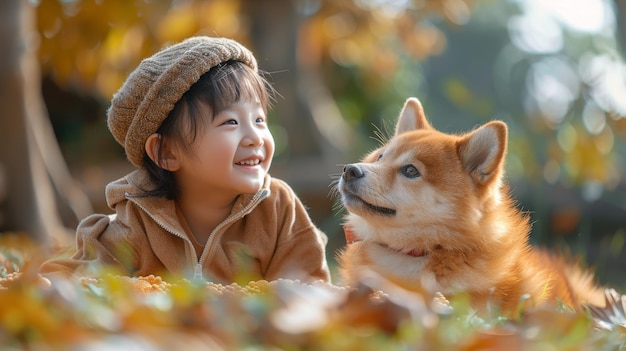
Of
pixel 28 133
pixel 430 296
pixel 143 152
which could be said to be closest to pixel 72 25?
pixel 28 133

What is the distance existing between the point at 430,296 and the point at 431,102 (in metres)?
11.9

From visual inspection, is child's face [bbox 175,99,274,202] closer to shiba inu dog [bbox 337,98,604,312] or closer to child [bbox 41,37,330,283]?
child [bbox 41,37,330,283]

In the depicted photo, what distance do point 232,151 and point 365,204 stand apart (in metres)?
0.49

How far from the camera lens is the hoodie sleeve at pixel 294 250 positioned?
2.57 metres

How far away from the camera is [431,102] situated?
13.0m

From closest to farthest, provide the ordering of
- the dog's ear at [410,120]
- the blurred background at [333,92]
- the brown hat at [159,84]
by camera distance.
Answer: the brown hat at [159,84]
the dog's ear at [410,120]
the blurred background at [333,92]

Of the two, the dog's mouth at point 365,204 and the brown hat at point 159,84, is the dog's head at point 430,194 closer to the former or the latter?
the dog's mouth at point 365,204

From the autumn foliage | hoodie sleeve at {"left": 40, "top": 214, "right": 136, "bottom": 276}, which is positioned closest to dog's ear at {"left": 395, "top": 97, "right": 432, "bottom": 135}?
hoodie sleeve at {"left": 40, "top": 214, "right": 136, "bottom": 276}

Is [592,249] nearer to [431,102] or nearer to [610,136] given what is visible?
[610,136]

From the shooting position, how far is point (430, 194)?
2.55 meters

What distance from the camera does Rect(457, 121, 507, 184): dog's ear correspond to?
99.3 inches

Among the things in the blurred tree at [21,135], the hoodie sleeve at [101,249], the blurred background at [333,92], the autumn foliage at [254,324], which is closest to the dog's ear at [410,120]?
the blurred background at [333,92]

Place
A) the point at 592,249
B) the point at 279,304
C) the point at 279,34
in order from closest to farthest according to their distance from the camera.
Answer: the point at 279,304
the point at 592,249
the point at 279,34

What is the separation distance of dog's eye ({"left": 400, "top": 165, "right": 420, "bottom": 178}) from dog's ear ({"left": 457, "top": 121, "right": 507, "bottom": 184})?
17 centimetres
